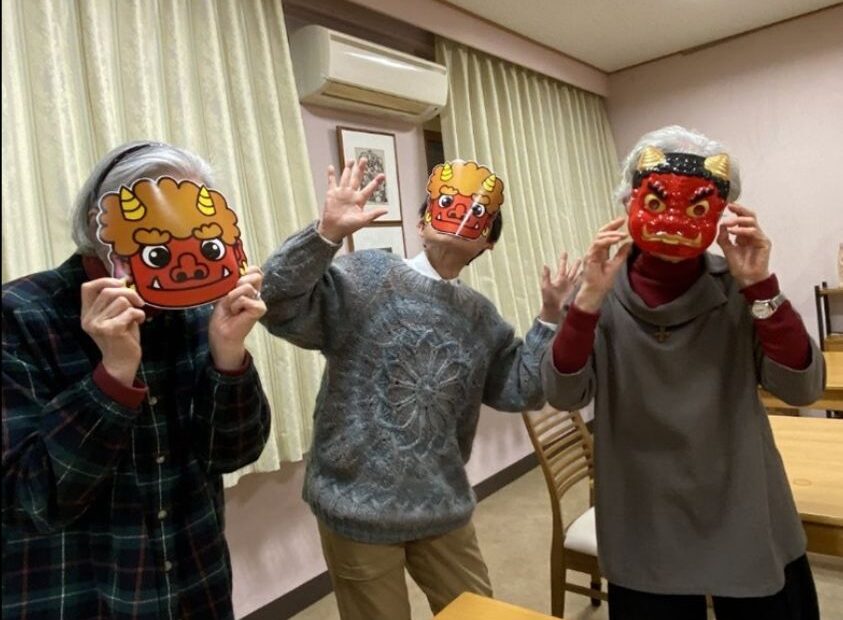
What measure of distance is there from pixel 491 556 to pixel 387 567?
1.52m

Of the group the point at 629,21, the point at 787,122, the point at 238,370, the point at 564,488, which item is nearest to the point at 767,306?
the point at 238,370

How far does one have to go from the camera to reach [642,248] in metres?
1.18

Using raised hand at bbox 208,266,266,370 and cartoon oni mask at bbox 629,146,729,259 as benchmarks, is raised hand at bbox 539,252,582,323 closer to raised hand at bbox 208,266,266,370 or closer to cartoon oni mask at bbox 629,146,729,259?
cartoon oni mask at bbox 629,146,729,259

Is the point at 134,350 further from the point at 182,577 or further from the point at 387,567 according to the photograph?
the point at 387,567

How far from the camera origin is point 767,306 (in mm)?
1074

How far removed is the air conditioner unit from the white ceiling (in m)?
0.48

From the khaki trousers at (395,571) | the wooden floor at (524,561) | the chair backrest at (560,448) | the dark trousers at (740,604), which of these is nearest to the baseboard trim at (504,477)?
the wooden floor at (524,561)

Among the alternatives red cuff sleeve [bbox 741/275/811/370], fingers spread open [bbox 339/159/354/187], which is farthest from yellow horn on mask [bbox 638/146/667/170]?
fingers spread open [bbox 339/159/354/187]

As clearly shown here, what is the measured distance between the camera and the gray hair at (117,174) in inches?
37.6

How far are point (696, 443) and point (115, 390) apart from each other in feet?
3.18

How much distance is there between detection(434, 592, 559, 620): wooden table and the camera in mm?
1069

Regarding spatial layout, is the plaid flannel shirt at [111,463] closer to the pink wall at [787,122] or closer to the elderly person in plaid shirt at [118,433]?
the elderly person in plaid shirt at [118,433]

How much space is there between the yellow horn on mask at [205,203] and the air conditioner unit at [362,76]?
1663 mm

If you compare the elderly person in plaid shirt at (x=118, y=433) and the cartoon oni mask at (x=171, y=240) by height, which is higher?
the cartoon oni mask at (x=171, y=240)
